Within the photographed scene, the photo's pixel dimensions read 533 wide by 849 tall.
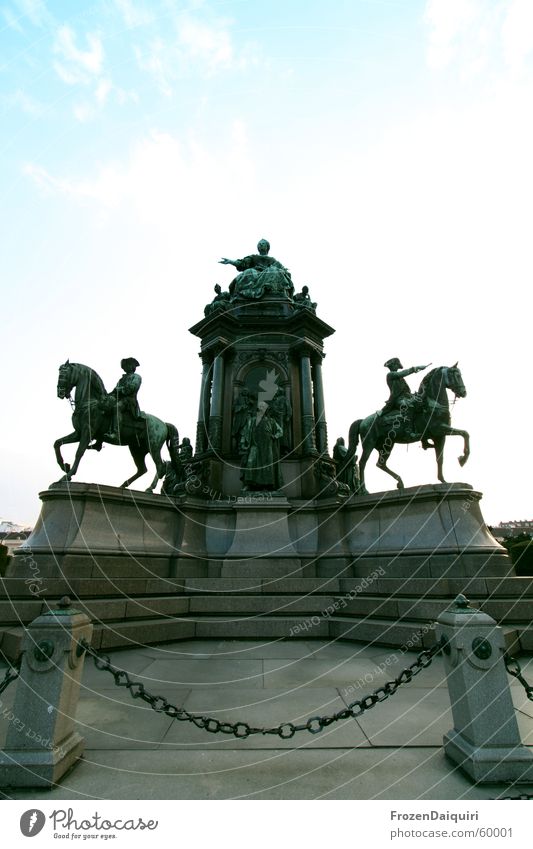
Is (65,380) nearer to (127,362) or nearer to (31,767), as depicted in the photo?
(127,362)

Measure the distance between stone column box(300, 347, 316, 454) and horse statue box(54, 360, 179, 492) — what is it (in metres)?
5.52

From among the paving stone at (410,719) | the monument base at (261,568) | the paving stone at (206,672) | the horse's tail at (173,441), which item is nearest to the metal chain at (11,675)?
the paving stone at (206,672)

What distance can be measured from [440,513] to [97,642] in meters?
7.79

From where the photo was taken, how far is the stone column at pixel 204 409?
1598 centimetres

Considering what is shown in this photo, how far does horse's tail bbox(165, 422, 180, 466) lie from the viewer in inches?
531

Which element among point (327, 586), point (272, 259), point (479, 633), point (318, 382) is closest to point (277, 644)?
point (327, 586)

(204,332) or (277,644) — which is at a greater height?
(204,332)

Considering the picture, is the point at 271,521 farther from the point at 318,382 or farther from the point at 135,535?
the point at 318,382

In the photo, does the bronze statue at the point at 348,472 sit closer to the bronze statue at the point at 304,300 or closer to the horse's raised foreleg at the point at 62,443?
the bronze statue at the point at 304,300

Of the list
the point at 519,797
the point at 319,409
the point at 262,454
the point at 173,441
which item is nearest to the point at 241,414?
the point at 262,454

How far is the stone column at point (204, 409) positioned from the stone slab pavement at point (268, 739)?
10.1 m

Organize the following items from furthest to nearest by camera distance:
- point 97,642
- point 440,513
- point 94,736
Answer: point 440,513
point 97,642
point 94,736

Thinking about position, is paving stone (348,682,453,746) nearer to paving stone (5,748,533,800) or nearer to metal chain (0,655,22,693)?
paving stone (5,748,533,800)
